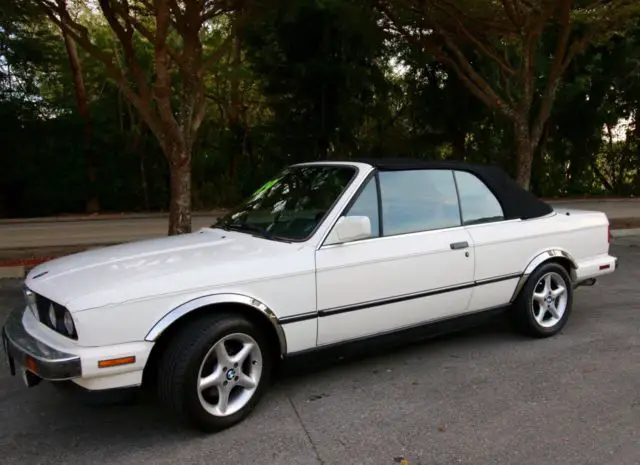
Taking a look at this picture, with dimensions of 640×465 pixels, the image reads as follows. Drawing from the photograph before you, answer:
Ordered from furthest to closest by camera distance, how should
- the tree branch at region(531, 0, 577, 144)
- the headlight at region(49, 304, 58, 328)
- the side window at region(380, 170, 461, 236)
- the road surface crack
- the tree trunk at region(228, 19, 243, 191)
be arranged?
the tree trunk at region(228, 19, 243, 191) < the tree branch at region(531, 0, 577, 144) < the side window at region(380, 170, 461, 236) < the headlight at region(49, 304, 58, 328) < the road surface crack

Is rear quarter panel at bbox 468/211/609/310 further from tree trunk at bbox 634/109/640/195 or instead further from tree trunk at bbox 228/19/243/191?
tree trunk at bbox 634/109/640/195

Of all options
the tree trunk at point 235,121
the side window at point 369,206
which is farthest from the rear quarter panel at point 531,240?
the tree trunk at point 235,121

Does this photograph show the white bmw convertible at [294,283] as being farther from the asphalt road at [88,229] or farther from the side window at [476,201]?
the asphalt road at [88,229]

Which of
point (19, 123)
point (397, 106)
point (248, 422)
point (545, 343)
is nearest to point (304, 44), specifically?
point (397, 106)

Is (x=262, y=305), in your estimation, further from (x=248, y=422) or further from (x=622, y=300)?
(x=622, y=300)

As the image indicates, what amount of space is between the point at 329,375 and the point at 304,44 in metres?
12.8

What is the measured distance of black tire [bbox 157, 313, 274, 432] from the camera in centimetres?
321

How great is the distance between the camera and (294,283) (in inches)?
143

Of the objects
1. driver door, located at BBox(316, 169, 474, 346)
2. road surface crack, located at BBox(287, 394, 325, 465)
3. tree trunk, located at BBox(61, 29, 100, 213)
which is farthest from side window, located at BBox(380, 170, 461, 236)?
tree trunk, located at BBox(61, 29, 100, 213)

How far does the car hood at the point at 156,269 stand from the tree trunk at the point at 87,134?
41.0 feet

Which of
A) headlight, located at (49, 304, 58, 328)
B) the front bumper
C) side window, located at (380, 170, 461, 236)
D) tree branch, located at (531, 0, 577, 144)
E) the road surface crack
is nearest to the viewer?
the front bumper

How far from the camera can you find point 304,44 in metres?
15.6

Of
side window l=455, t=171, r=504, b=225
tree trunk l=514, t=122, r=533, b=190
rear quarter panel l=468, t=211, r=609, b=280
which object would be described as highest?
tree trunk l=514, t=122, r=533, b=190

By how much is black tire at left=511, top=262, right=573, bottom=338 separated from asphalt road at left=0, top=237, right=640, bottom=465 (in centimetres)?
17
